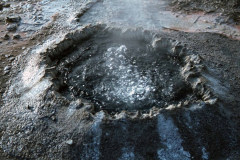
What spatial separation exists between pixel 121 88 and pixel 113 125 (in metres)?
0.64

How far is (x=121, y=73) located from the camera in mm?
3172

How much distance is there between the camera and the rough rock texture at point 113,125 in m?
2.33

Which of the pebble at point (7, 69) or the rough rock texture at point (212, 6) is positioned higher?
the rough rock texture at point (212, 6)

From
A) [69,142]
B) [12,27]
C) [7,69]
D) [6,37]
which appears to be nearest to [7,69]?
[7,69]

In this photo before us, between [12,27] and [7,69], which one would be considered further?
[12,27]

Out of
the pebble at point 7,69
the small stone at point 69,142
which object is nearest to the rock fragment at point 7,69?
the pebble at point 7,69

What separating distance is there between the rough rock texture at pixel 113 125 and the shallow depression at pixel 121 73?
6 centimetres

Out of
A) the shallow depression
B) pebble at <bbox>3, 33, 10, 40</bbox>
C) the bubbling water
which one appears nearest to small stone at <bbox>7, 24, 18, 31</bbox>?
pebble at <bbox>3, 33, 10, 40</bbox>

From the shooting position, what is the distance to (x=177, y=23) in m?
4.45

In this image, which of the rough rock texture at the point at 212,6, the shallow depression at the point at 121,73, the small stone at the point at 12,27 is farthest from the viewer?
the rough rock texture at the point at 212,6

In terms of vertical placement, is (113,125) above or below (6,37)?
above

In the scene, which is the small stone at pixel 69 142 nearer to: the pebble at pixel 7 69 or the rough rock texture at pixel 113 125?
the rough rock texture at pixel 113 125

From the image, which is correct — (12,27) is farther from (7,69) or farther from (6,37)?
(7,69)

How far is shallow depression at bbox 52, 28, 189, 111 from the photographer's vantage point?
282 cm
